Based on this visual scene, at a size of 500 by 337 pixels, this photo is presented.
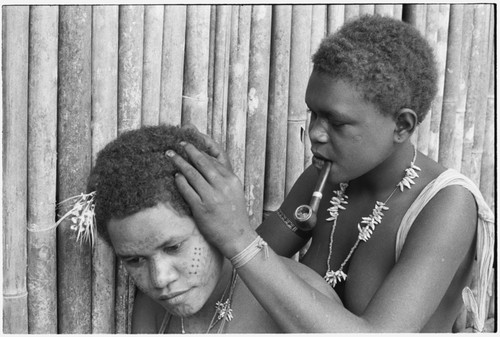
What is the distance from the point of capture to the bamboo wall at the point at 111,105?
1849 millimetres

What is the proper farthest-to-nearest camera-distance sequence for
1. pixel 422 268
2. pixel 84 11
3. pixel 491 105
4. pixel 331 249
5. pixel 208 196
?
pixel 491 105
pixel 331 249
pixel 84 11
pixel 422 268
pixel 208 196

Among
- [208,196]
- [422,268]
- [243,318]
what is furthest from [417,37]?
[243,318]

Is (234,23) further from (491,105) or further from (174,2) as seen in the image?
(491,105)

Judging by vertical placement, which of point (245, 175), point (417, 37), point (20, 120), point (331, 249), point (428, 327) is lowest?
point (428, 327)

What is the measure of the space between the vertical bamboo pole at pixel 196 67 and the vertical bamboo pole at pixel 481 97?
4.58 feet

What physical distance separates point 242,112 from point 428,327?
2.98 feet

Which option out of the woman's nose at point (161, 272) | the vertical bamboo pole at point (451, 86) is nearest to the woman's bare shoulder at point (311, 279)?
the woman's nose at point (161, 272)

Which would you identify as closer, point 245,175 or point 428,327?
point 428,327

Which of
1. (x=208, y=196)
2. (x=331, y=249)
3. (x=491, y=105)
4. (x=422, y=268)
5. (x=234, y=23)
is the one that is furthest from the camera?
(x=491, y=105)

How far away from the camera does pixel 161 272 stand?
1.60 m

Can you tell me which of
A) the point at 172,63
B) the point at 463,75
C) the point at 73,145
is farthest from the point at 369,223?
the point at 463,75

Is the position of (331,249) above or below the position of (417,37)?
below

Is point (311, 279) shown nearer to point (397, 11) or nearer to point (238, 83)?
point (238, 83)

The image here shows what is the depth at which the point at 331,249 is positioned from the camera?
2080 millimetres
